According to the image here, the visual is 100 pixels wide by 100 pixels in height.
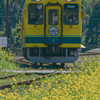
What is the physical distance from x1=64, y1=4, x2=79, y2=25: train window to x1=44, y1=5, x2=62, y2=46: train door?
0.30 meters

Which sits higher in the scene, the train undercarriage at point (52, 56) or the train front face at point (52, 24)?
the train front face at point (52, 24)

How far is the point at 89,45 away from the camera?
4556 centimetres

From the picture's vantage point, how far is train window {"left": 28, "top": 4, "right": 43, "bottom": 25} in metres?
13.4

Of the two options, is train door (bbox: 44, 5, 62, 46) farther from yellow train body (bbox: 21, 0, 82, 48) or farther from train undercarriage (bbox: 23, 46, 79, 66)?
train undercarriage (bbox: 23, 46, 79, 66)

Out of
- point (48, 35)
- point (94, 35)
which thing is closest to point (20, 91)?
point (48, 35)

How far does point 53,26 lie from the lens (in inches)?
532

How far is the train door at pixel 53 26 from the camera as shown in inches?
527

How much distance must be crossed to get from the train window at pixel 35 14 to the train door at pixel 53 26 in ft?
1.00

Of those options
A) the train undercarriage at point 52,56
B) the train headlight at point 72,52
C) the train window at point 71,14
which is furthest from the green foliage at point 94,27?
the train window at point 71,14

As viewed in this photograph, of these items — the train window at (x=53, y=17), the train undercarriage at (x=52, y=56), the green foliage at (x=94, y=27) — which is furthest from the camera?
the green foliage at (x=94, y=27)

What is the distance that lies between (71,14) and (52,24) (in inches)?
40.1

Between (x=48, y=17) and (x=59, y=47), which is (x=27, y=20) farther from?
(x=59, y=47)

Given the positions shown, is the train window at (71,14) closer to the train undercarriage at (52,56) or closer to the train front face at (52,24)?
the train front face at (52,24)

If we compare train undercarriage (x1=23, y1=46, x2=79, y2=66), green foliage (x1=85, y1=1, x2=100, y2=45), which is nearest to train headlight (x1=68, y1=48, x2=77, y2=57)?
train undercarriage (x1=23, y1=46, x2=79, y2=66)
